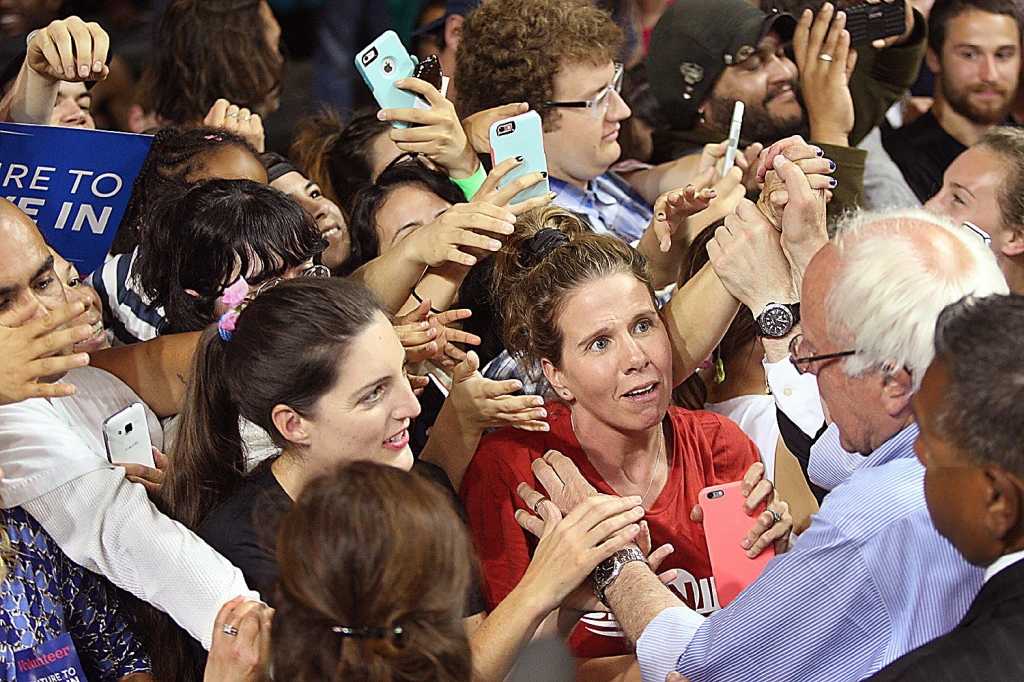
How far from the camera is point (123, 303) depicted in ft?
9.41

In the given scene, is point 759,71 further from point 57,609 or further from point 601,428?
point 57,609

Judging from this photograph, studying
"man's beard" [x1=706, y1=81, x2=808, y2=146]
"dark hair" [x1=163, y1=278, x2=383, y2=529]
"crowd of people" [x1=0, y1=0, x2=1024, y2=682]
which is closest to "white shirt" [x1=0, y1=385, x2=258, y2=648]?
"crowd of people" [x1=0, y1=0, x2=1024, y2=682]

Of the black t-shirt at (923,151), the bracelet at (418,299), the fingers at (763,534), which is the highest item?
the fingers at (763,534)

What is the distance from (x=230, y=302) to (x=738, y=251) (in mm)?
997

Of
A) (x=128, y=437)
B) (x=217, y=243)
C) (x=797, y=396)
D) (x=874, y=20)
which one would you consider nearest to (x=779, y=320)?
(x=797, y=396)

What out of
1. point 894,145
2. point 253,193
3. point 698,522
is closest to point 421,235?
point 253,193

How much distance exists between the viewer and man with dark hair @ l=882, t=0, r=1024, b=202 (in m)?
A: 3.91

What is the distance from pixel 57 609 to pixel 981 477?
4.63ft

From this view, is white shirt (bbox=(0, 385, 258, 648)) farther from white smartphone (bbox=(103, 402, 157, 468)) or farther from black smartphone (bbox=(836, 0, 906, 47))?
black smartphone (bbox=(836, 0, 906, 47))

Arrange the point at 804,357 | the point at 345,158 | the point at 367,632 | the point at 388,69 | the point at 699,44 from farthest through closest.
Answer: the point at 699,44
the point at 345,158
the point at 388,69
the point at 804,357
the point at 367,632

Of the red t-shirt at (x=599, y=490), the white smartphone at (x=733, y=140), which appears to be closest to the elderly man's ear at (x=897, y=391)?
the red t-shirt at (x=599, y=490)

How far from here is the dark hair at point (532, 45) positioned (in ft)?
10.6

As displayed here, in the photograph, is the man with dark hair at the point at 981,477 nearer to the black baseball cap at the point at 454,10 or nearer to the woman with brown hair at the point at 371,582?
the woman with brown hair at the point at 371,582

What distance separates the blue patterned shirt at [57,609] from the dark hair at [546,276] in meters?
0.92
